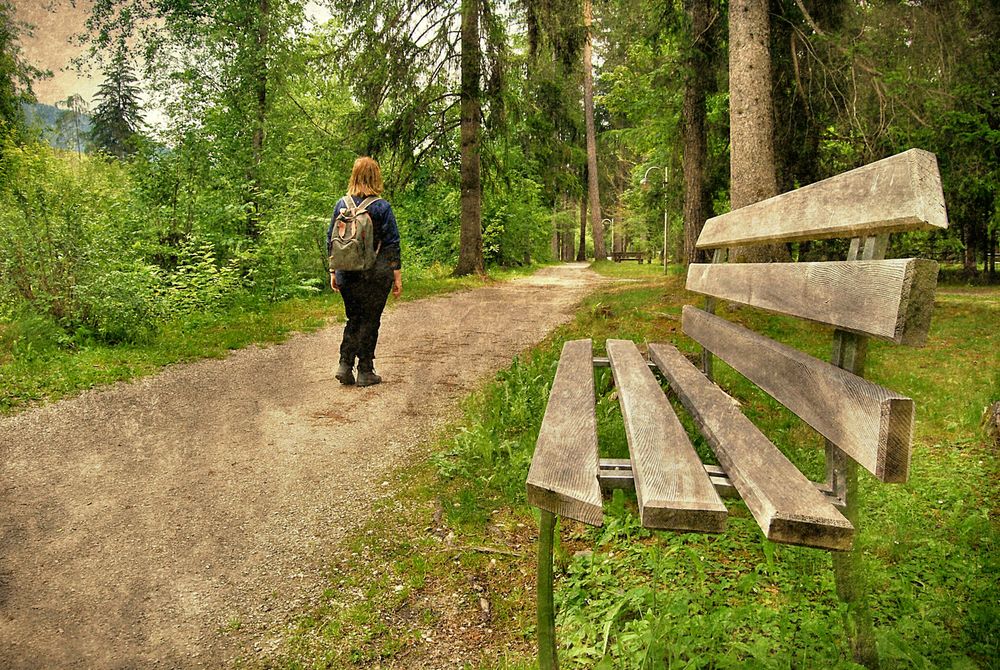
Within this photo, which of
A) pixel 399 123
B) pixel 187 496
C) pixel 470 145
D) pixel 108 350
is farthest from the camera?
pixel 470 145

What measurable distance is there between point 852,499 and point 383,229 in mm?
4462

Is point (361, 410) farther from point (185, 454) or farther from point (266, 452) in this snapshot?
point (185, 454)

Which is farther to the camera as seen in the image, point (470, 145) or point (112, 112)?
point (112, 112)

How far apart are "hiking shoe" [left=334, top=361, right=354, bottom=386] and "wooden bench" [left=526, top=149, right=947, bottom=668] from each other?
3.44 m

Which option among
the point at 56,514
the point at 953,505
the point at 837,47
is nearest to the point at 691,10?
the point at 837,47

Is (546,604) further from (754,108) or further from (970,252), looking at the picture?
(970,252)

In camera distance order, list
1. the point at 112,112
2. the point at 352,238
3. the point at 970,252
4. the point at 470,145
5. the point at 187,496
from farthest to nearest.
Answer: the point at 112,112
the point at 970,252
the point at 470,145
the point at 352,238
the point at 187,496

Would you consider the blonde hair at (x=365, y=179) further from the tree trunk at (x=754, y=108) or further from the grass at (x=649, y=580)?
the tree trunk at (x=754, y=108)

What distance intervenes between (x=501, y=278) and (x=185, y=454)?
15.0 meters

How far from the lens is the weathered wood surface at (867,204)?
5.05 feet

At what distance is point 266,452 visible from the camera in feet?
13.0

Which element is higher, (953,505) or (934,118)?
(934,118)

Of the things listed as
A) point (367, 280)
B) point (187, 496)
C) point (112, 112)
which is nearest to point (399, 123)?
point (367, 280)

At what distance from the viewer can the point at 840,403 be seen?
1.71 m
